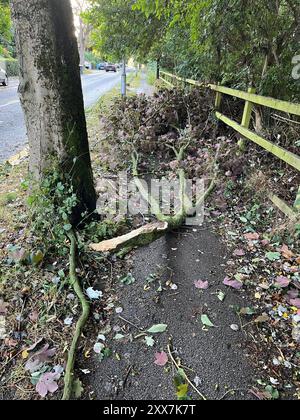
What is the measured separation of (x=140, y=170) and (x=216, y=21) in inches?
95.8

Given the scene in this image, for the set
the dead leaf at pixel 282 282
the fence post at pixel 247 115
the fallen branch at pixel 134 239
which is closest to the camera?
the dead leaf at pixel 282 282

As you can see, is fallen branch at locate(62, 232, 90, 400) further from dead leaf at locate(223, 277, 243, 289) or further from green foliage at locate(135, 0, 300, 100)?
green foliage at locate(135, 0, 300, 100)

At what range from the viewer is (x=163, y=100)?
6.59 metres

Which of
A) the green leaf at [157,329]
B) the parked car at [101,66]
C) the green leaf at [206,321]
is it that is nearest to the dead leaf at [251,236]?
the green leaf at [206,321]

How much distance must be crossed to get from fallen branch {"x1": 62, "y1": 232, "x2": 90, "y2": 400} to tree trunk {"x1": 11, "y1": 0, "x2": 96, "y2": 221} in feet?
1.68

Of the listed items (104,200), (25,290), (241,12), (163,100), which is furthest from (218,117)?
(25,290)

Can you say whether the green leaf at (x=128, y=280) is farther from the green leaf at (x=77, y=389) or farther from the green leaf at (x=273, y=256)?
the green leaf at (x=273, y=256)

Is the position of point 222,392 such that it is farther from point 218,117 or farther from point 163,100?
point 163,100

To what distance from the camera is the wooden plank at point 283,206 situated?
308cm

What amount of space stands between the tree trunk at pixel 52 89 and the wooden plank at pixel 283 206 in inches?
88.8

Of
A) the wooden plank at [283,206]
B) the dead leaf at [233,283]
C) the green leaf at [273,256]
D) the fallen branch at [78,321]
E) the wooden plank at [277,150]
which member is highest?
the wooden plank at [277,150]

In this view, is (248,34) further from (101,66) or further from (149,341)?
(101,66)

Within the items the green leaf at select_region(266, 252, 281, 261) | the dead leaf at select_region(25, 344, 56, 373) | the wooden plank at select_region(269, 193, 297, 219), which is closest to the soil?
the dead leaf at select_region(25, 344, 56, 373)

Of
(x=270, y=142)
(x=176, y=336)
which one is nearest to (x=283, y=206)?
→ (x=270, y=142)
